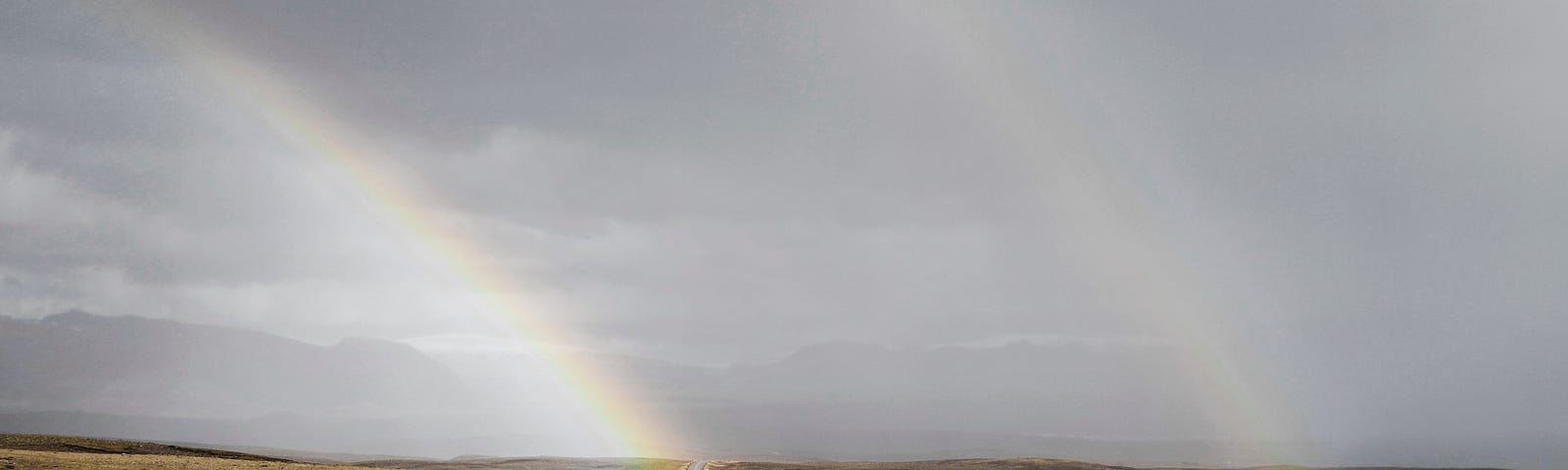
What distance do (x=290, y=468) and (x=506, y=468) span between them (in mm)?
52452

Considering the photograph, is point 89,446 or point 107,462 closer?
point 107,462

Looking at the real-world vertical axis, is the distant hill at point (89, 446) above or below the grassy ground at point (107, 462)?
above

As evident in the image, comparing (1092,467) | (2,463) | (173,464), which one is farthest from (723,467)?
(2,463)

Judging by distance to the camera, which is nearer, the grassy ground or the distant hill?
the grassy ground

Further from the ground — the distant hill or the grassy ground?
the distant hill

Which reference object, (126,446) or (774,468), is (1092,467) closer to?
(774,468)

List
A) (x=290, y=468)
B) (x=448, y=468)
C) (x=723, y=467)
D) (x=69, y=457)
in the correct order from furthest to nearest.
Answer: (x=448, y=468) < (x=723, y=467) < (x=290, y=468) < (x=69, y=457)

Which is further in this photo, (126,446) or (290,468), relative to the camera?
(126,446)

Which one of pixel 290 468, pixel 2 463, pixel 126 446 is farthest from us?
pixel 126 446

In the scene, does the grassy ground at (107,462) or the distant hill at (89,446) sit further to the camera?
the distant hill at (89,446)

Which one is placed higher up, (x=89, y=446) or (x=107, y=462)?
(x=89, y=446)

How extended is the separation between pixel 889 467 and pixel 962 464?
985 cm

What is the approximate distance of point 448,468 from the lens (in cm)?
12925

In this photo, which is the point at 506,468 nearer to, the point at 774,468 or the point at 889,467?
the point at 774,468
